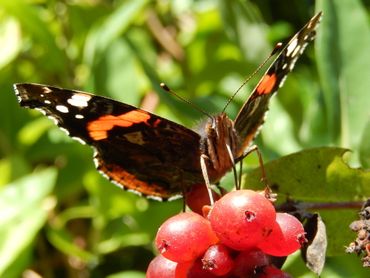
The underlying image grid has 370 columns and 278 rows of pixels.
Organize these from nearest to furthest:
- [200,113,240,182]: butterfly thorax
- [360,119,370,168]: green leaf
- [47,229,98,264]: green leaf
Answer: [200,113,240,182]: butterfly thorax, [360,119,370,168]: green leaf, [47,229,98,264]: green leaf

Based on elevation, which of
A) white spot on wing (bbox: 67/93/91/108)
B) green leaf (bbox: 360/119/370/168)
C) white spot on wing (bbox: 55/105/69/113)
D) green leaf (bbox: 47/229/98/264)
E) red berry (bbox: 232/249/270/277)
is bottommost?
green leaf (bbox: 47/229/98/264)

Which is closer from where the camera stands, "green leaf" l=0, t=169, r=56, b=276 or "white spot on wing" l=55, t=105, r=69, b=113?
"white spot on wing" l=55, t=105, r=69, b=113

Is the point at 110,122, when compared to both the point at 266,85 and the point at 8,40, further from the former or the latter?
the point at 8,40

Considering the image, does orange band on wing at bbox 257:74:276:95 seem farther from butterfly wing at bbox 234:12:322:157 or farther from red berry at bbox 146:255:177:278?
red berry at bbox 146:255:177:278

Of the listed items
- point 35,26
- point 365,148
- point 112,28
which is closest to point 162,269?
point 365,148

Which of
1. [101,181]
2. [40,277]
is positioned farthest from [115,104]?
[40,277]

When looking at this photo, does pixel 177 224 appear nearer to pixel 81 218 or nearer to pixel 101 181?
pixel 101 181

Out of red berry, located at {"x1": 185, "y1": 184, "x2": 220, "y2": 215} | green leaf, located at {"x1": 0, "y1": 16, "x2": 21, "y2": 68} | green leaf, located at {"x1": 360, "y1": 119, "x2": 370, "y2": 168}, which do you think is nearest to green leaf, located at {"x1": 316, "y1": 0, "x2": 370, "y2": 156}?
green leaf, located at {"x1": 360, "y1": 119, "x2": 370, "y2": 168}
